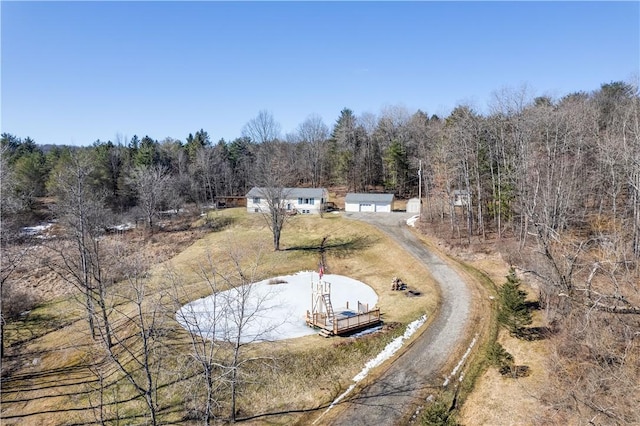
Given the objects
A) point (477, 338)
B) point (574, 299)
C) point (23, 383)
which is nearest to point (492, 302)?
point (477, 338)

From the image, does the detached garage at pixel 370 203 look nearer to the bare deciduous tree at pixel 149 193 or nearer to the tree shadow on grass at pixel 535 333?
the bare deciduous tree at pixel 149 193

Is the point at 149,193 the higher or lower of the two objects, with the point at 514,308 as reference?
higher

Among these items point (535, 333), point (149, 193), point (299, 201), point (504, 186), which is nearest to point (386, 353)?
point (535, 333)

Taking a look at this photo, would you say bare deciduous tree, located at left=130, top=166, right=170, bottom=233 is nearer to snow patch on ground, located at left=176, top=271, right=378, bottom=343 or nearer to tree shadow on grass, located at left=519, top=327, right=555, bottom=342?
snow patch on ground, located at left=176, top=271, right=378, bottom=343

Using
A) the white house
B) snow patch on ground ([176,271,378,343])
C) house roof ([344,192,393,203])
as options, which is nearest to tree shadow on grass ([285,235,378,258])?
Result: snow patch on ground ([176,271,378,343])

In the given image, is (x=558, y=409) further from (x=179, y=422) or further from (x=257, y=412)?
(x=179, y=422)

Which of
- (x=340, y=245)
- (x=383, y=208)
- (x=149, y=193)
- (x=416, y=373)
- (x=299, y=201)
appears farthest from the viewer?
(x=299, y=201)

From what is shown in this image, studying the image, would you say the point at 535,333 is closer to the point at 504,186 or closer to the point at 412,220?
the point at 504,186
